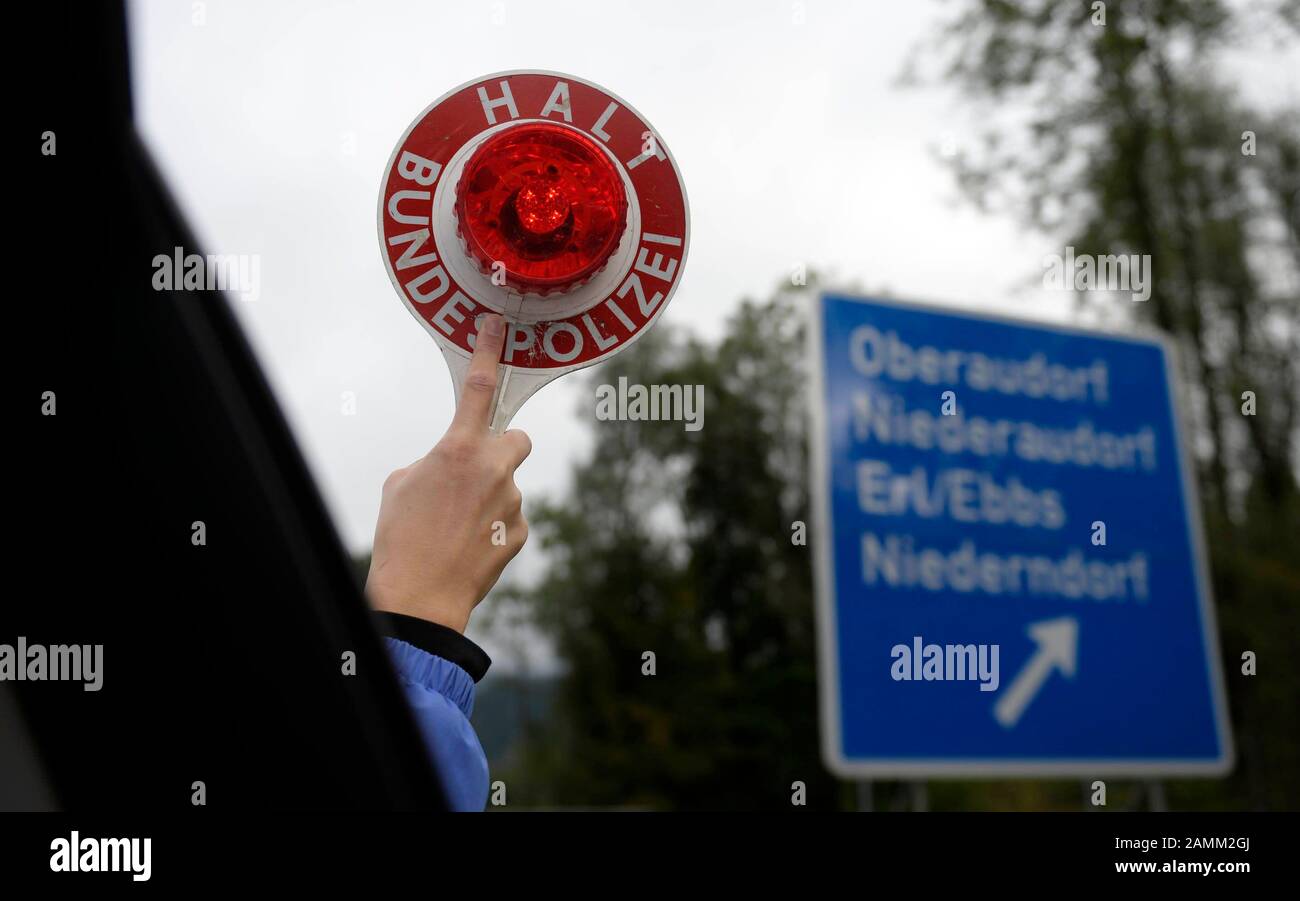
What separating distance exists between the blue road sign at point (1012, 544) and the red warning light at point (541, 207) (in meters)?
3.21

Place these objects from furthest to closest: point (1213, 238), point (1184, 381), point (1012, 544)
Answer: point (1213, 238) < point (1184, 381) < point (1012, 544)

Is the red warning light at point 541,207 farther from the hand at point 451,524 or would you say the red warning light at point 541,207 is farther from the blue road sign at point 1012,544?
the blue road sign at point 1012,544

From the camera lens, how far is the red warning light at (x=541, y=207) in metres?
0.99

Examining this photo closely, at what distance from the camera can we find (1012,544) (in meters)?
4.41

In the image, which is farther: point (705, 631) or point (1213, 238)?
point (705, 631)

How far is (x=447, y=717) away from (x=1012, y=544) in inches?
144

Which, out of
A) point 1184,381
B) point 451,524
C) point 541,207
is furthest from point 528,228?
point 1184,381

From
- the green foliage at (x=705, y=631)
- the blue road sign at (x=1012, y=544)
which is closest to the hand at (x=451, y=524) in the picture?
the blue road sign at (x=1012, y=544)

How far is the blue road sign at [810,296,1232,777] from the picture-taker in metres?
4.12

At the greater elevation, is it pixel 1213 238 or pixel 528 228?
pixel 1213 238

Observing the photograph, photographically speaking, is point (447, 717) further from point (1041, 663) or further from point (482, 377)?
point (1041, 663)

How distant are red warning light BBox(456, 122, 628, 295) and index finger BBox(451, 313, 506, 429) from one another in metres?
0.04
